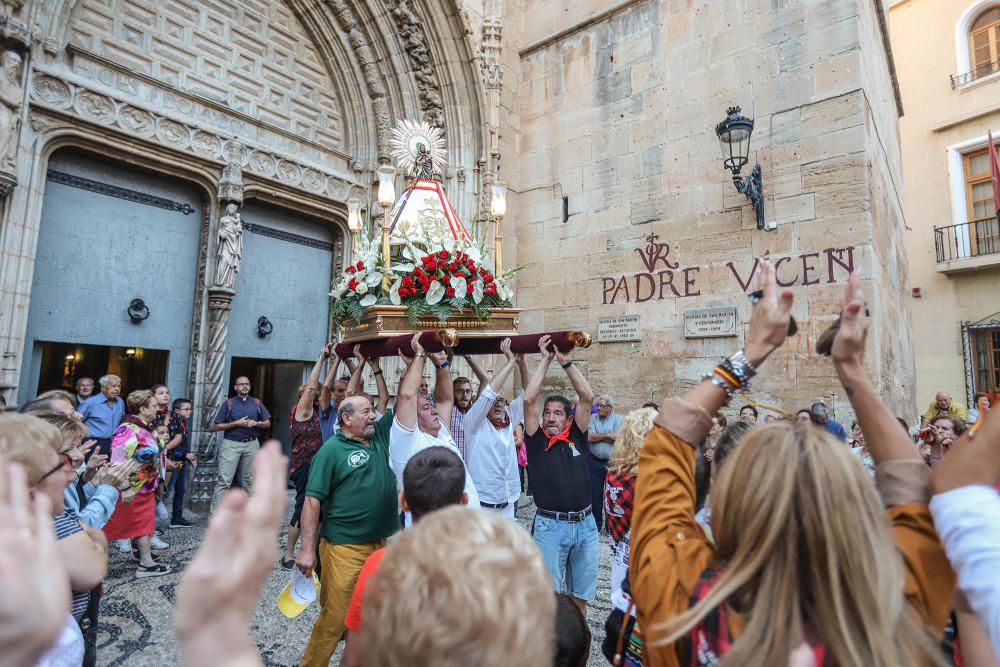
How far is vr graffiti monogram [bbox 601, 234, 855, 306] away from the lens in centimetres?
637

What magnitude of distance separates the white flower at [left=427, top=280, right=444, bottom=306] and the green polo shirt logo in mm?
995

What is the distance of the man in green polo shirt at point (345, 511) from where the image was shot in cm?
289

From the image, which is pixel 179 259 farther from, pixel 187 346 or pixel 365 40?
pixel 365 40

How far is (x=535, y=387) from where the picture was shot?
3.59 metres

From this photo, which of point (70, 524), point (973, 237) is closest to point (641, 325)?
point (70, 524)

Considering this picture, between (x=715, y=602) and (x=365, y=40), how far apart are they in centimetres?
937

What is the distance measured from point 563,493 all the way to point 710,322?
4.45 meters

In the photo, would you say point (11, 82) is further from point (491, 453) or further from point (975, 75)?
point (975, 75)

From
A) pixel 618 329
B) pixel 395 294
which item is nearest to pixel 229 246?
pixel 395 294

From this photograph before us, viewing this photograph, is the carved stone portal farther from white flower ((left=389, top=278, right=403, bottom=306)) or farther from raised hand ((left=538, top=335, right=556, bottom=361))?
raised hand ((left=538, top=335, right=556, bottom=361))

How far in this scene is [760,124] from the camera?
7074mm

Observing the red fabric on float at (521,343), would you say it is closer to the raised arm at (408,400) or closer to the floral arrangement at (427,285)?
the floral arrangement at (427,285)

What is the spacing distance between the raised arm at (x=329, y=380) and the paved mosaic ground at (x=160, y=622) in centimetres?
132

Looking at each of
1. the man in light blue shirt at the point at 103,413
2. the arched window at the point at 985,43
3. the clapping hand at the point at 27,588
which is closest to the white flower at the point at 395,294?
the clapping hand at the point at 27,588
